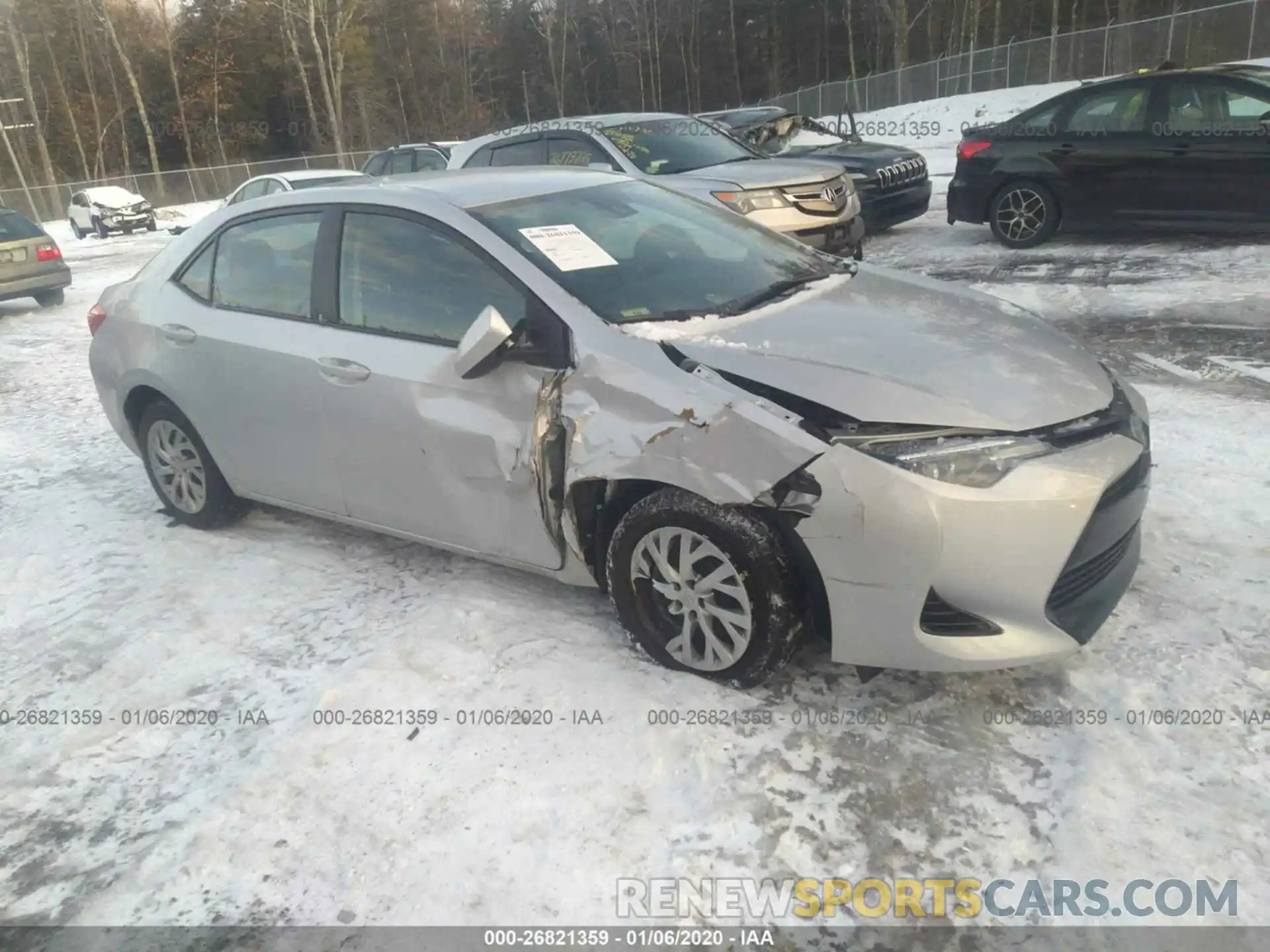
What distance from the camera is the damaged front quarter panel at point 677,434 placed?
2.81 m

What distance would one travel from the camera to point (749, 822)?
2.66m

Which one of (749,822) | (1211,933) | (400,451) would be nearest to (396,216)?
(400,451)

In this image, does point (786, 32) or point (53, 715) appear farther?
point (786, 32)

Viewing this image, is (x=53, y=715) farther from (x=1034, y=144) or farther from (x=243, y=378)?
(x=1034, y=144)

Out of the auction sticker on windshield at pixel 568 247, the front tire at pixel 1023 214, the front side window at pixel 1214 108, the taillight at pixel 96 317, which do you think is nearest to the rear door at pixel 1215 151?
the front side window at pixel 1214 108

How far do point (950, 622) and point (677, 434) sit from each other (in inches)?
38.8

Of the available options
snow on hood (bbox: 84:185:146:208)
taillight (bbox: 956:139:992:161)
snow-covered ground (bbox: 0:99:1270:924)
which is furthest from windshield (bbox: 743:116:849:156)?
snow on hood (bbox: 84:185:146:208)

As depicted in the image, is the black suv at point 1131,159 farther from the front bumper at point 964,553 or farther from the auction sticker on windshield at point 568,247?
the auction sticker on windshield at point 568,247

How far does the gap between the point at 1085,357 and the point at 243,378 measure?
11.4 feet

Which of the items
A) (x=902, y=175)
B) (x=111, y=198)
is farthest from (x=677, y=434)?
(x=111, y=198)

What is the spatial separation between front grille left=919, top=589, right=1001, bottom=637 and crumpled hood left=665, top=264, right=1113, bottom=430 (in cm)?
54

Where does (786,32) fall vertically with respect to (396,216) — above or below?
above

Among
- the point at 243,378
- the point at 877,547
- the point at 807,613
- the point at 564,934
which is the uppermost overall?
the point at 243,378

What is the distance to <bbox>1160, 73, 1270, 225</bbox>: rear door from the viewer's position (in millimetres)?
8031
